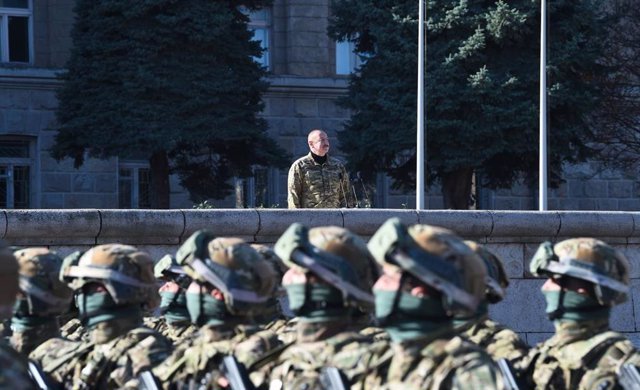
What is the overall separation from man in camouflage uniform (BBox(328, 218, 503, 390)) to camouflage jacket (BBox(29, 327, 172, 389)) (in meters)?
1.77

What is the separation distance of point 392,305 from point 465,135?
64.6 ft

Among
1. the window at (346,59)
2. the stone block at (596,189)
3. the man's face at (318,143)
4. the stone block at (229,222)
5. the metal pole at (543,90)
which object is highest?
the window at (346,59)

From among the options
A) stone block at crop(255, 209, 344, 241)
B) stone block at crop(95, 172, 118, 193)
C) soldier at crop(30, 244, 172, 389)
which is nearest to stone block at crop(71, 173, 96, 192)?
stone block at crop(95, 172, 118, 193)

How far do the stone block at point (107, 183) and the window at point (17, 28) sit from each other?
232cm

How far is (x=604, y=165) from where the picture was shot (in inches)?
1277

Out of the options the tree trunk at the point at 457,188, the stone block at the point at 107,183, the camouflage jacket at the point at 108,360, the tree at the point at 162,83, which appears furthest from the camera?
the stone block at the point at 107,183

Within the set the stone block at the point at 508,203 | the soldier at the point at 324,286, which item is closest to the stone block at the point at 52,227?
the soldier at the point at 324,286

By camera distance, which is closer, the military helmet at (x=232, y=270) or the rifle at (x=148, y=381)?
the rifle at (x=148, y=381)

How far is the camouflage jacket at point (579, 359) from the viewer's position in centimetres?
759

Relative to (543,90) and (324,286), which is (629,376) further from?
(543,90)

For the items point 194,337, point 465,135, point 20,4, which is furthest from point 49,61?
point 194,337

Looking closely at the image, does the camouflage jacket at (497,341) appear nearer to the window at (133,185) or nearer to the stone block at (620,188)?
the window at (133,185)

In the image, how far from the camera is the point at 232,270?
26.3 ft

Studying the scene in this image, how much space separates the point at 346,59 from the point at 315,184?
1706 centimetres
